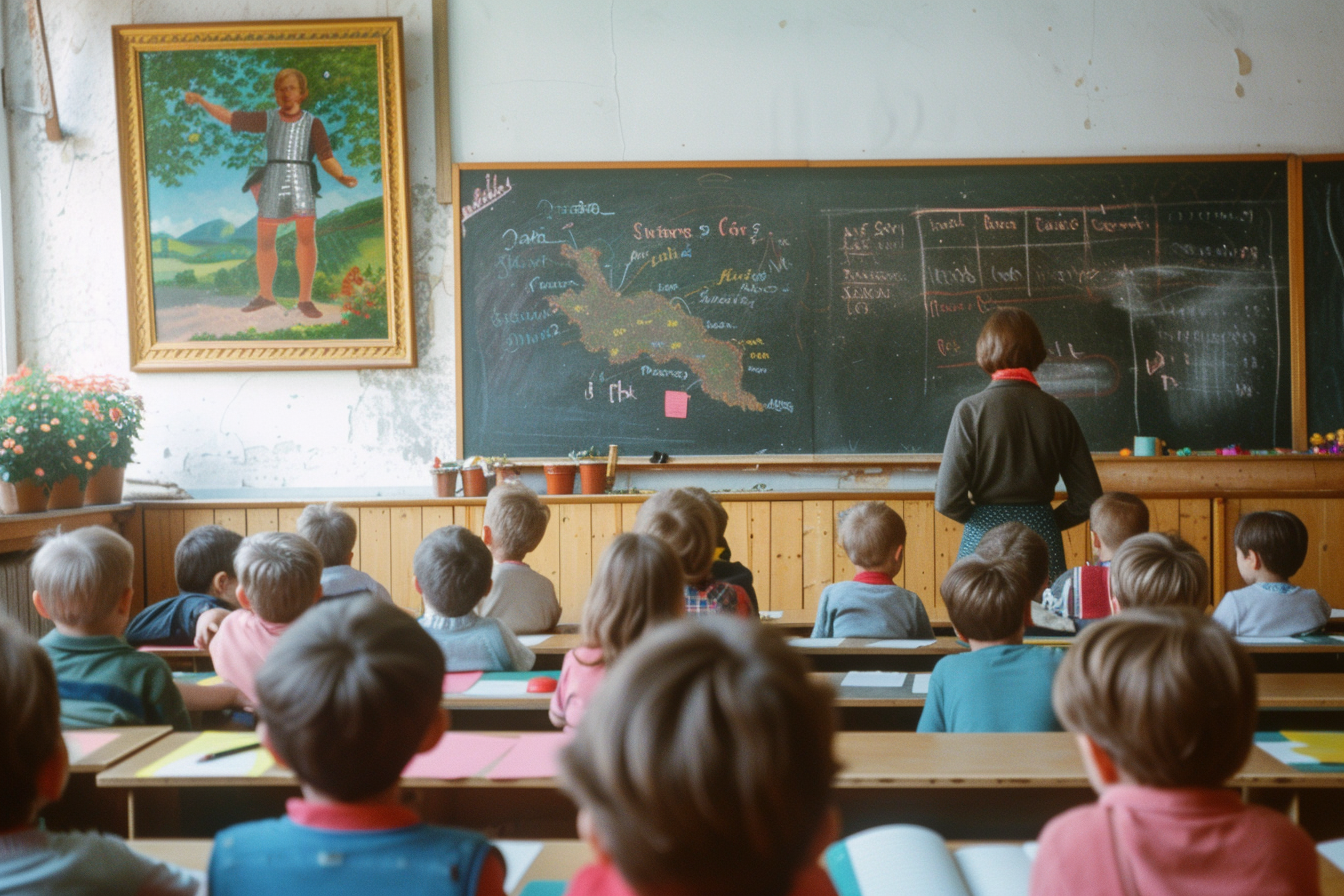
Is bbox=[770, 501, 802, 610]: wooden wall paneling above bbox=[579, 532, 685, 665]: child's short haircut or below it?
below

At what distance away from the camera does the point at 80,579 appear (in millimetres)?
1774

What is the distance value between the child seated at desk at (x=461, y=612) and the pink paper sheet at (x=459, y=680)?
0.08 m

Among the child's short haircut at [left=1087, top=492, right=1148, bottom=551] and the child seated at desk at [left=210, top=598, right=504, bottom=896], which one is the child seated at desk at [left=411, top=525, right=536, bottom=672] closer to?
the child seated at desk at [left=210, top=598, right=504, bottom=896]

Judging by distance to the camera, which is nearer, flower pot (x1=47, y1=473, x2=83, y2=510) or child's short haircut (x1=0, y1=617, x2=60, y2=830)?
child's short haircut (x1=0, y1=617, x2=60, y2=830)

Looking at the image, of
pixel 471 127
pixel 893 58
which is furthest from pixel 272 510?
pixel 893 58

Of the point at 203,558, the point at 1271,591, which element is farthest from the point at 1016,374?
the point at 203,558

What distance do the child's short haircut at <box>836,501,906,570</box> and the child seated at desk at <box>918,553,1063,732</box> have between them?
2.80 feet

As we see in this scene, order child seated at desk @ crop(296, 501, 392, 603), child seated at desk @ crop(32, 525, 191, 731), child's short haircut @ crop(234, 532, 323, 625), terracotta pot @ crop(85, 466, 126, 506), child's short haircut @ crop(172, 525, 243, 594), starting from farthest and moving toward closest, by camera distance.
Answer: terracotta pot @ crop(85, 466, 126, 506) → child seated at desk @ crop(296, 501, 392, 603) → child's short haircut @ crop(172, 525, 243, 594) → child's short haircut @ crop(234, 532, 323, 625) → child seated at desk @ crop(32, 525, 191, 731)

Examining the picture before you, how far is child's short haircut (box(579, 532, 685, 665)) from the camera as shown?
165cm

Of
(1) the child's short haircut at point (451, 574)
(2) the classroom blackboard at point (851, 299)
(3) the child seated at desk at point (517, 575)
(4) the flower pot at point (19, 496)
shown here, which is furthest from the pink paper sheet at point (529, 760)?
(4) the flower pot at point (19, 496)

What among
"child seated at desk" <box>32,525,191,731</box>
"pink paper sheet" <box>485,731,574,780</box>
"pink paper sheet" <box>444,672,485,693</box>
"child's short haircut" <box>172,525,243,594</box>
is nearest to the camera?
"pink paper sheet" <box>485,731,574,780</box>

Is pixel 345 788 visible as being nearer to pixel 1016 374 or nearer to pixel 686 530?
pixel 686 530

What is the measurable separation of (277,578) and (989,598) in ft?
4.71

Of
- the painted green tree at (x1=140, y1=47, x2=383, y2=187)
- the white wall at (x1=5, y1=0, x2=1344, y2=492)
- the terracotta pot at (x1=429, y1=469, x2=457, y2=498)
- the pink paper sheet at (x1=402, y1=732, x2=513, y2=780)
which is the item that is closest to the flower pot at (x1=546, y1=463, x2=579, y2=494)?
the terracotta pot at (x1=429, y1=469, x2=457, y2=498)
